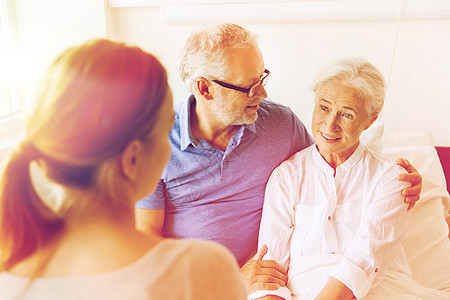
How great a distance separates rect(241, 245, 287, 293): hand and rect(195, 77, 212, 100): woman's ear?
24.7 inches

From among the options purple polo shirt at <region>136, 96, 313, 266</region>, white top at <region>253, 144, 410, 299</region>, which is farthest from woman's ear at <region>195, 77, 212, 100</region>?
white top at <region>253, 144, 410, 299</region>

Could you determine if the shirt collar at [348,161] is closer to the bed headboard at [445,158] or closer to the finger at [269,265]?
the finger at [269,265]

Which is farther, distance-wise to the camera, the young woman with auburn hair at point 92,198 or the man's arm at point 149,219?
the man's arm at point 149,219

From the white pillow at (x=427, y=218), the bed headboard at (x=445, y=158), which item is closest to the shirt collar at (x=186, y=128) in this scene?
the white pillow at (x=427, y=218)

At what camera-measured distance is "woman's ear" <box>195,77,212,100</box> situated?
1.58 metres

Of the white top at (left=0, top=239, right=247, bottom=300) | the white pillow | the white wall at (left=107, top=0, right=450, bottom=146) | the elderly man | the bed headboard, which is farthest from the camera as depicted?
the bed headboard

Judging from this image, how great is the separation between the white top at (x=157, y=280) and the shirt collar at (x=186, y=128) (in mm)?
957

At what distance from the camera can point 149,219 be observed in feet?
5.36

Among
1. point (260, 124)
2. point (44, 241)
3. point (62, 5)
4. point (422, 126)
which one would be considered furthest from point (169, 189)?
point (422, 126)

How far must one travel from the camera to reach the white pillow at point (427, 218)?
1671mm

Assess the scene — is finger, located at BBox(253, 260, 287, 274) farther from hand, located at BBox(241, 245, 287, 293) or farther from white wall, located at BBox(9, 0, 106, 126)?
white wall, located at BBox(9, 0, 106, 126)

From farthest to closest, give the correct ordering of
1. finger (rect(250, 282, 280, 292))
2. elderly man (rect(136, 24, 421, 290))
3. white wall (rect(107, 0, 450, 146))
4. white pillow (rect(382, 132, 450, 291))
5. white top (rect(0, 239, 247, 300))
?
white wall (rect(107, 0, 450, 146))
white pillow (rect(382, 132, 450, 291))
elderly man (rect(136, 24, 421, 290))
finger (rect(250, 282, 280, 292))
white top (rect(0, 239, 247, 300))

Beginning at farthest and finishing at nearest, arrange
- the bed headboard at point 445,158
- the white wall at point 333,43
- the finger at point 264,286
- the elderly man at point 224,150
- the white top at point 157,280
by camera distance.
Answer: the bed headboard at point 445,158 < the white wall at point 333,43 < the elderly man at point 224,150 < the finger at point 264,286 < the white top at point 157,280

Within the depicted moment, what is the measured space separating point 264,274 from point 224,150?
51cm
